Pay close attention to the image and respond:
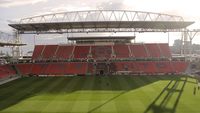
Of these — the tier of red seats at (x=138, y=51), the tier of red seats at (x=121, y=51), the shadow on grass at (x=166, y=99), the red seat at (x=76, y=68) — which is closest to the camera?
the shadow on grass at (x=166, y=99)

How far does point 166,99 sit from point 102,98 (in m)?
7.43

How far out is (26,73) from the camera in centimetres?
5481

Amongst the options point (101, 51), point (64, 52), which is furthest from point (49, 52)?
point (101, 51)

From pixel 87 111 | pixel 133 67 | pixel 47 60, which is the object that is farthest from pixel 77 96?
pixel 47 60

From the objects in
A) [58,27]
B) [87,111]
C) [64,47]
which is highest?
[58,27]

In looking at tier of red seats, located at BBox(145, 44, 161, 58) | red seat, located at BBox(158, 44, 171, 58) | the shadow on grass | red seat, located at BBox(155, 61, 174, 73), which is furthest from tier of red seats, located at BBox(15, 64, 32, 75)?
red seat, located at BBox(158, 44, 171, 58)

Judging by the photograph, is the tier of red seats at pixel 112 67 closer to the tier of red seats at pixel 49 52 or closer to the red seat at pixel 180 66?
the red seat at pixel 180 66

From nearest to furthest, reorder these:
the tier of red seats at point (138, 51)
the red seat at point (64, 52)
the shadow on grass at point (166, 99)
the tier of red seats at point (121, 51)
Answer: the shadow on grass at point (166, 99), the tier of red seats at point (121, 51), the tier of red seats at point (138, 51), the red seat at point (64, 52)

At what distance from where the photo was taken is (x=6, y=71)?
169ft

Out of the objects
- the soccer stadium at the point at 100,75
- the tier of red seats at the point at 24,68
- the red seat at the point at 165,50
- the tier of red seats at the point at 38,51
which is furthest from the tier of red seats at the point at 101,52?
the tier of red seats at the point at 24,68

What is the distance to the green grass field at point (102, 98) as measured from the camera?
84.9 feet

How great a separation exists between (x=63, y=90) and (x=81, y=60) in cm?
2392

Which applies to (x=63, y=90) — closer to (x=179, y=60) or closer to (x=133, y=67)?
(x=133, y=67)

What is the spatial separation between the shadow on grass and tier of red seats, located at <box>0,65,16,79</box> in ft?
94.0
